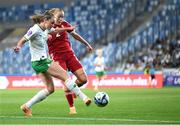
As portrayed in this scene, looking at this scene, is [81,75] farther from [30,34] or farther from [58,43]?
[30,34]

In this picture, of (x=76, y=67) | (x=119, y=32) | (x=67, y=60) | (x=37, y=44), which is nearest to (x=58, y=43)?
(x=67, y=60)

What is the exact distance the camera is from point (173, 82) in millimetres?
41188

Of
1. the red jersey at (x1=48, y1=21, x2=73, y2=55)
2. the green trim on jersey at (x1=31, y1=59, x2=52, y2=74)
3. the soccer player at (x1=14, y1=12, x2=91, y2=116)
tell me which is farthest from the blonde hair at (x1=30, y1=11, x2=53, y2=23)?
the red jersey at (x1=48, y1=21, x2=73, y2=55)

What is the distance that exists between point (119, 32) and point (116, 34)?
393 millimetres

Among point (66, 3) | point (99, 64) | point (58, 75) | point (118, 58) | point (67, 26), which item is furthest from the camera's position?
point (66, 3)

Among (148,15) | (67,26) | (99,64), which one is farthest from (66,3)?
(67,26)

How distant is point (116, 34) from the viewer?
155 feet

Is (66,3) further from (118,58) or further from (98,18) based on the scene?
(118,58)

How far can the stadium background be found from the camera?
4244 centimetres

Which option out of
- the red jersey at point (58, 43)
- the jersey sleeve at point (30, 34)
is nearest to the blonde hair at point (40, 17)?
the jersey sleeve at point (30, 34)

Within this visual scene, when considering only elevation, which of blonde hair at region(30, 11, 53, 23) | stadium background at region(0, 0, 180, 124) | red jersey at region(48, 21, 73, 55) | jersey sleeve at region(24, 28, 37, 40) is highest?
blonde hair at region(30, 11, 53, 23)

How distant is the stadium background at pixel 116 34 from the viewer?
4244 centimetres

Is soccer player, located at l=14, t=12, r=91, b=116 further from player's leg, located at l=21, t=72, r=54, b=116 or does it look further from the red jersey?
the red jersey

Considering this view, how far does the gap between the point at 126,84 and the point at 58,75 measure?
25.9m
